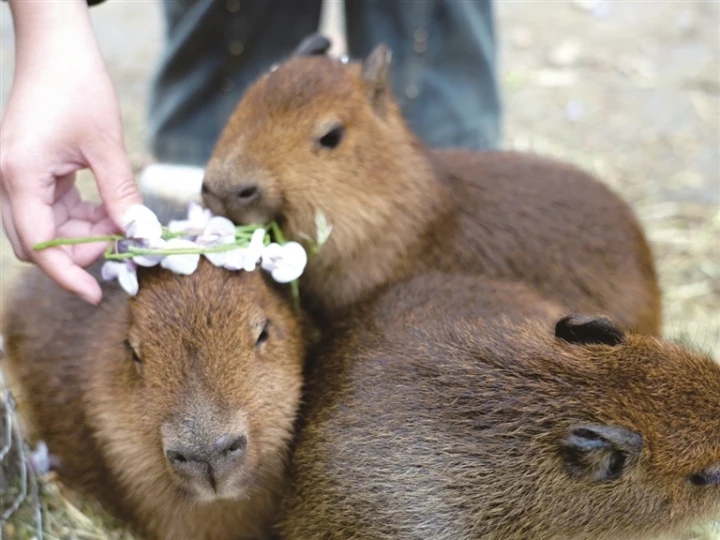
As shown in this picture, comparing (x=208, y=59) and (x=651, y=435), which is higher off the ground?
(x=651, y=435)

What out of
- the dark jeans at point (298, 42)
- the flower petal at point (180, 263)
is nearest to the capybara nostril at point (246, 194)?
the flower petal at point (180, 263)

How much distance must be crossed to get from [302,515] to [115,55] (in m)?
6.40

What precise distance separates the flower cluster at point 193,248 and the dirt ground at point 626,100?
2545 millimetres

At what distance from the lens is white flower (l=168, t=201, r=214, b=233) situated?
11.1ft

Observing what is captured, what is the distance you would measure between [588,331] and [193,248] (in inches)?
57.0

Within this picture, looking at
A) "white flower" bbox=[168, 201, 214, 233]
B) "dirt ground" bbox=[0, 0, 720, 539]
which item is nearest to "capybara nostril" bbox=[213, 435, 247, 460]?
"white flower" bbox=[168, 201, 214, 233]

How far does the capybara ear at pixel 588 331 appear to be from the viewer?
9.99ft

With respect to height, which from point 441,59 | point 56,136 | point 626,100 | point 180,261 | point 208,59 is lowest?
point 626,100

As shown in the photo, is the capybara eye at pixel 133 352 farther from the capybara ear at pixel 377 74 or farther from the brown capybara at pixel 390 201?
the capybara ear at pixel 377 74

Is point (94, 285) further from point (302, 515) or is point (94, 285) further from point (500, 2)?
point (500, 2)

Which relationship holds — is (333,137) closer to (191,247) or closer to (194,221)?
(194,221)

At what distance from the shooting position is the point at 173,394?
9.71 feet

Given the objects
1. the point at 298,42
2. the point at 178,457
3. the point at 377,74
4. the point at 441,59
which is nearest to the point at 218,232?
the point at 178,457

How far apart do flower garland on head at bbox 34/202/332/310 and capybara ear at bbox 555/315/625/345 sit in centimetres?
104
